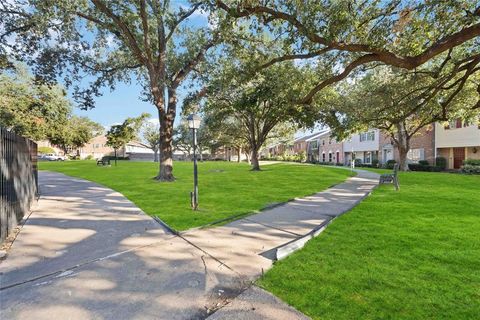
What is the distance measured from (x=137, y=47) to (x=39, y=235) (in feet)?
33.4

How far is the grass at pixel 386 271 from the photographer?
276cm

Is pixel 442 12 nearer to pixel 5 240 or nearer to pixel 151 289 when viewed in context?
pixel 151 289

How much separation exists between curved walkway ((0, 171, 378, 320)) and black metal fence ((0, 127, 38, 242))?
358 millimetres

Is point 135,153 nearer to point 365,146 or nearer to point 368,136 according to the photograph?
point 365,146

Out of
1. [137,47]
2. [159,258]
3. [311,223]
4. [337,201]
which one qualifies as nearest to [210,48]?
[137,47]

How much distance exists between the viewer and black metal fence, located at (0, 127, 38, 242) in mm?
4816

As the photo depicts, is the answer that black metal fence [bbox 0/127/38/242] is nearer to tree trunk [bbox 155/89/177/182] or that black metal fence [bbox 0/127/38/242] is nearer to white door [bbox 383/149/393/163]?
tree trunk [bbox 155/89/177/182]

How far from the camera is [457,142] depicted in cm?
2509

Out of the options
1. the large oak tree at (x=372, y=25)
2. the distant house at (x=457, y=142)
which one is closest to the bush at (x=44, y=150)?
the large oak tree at (x=372, y=25)

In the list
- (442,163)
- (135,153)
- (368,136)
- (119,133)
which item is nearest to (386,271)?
(442,163)

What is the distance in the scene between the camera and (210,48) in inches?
569

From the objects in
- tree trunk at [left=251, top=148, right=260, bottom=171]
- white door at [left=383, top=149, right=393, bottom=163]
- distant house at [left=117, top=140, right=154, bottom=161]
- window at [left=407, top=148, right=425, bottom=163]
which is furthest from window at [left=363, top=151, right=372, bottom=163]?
distant house at [left=117, top=140, right=154, bottom=161]

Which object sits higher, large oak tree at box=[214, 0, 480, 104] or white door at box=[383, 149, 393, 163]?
large oak tree at box=[214, 0, 480, 104]

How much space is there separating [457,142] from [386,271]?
2908cm
